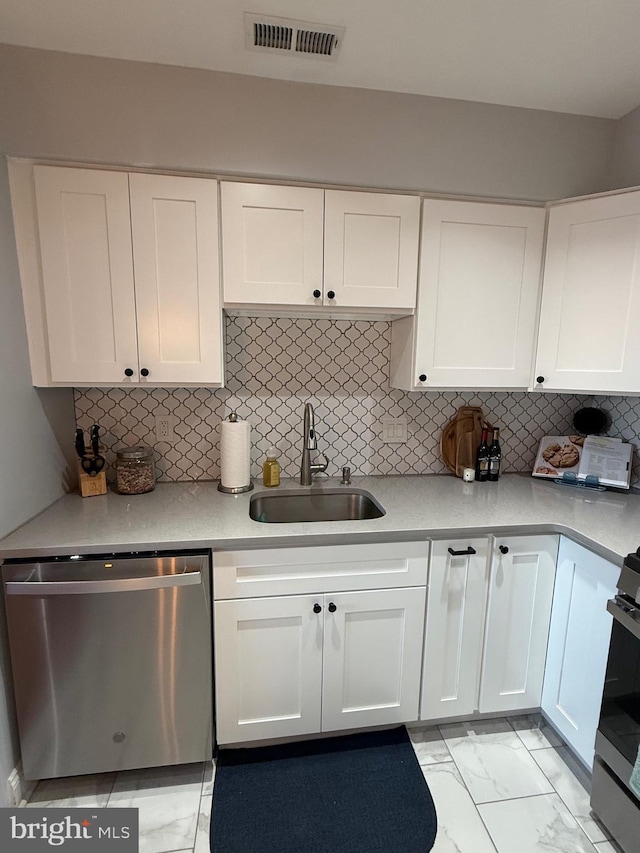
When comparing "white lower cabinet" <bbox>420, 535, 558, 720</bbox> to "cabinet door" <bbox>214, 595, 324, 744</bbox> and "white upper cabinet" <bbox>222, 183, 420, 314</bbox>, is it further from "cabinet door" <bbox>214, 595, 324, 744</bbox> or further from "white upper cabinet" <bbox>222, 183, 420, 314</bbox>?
"white upper cabinet" <bbox>222, 183, 420, 314</bbox>

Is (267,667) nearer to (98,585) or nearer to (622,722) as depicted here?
(98,585)

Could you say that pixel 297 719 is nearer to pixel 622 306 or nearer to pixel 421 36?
pixel 622 306

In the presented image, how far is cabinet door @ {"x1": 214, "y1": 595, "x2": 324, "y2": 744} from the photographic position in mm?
1557

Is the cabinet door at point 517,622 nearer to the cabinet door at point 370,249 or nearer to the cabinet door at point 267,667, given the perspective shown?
the cabinet door at point 267,667

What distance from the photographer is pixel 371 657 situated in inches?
65.9

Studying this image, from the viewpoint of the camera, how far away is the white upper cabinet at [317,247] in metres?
1.68

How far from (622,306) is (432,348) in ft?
2.57

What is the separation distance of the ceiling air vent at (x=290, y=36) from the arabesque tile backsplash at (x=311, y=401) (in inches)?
39.1

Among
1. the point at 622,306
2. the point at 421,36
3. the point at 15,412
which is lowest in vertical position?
the point at 15,412

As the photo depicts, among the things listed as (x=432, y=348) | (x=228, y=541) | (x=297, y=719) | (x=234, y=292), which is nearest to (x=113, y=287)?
(x=234, y=292)

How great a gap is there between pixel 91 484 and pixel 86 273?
872 millimetres

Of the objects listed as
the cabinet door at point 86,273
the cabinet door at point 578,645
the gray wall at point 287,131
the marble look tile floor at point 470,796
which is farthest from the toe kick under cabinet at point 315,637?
the gray wall at point 287,131

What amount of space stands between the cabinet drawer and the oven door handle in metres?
0.59

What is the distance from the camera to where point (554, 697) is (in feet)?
5.68
